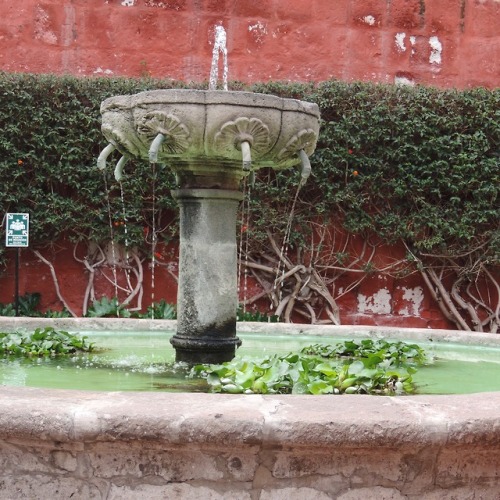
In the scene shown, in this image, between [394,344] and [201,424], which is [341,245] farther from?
[201,424]

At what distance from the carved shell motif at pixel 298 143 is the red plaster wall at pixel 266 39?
5390mm

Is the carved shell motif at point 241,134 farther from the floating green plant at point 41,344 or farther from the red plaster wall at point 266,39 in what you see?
the red plaster wall at point 266,39

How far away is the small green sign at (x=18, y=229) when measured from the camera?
803 cm

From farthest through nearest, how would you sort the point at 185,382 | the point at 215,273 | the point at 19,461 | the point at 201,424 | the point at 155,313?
the point at 155,313 < the point at 215,273 < the point at 185,382 < the point at 19,461 < the point at 201,424

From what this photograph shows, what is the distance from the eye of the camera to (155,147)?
12.2 feet

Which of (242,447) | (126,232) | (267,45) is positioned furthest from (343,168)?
(242,447)

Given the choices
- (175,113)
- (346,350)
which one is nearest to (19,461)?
(175,113)

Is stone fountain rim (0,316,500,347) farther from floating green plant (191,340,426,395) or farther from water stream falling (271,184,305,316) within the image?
water stream falling (271,184,305,316)

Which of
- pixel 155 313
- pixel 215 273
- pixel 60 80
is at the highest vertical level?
pixel 60 80

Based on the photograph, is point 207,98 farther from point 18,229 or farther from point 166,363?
point 18,229

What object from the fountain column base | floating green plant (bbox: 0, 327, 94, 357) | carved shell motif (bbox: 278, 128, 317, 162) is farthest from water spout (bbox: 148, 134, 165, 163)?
floating green plant (bbox: 0, 327, 94, 357)

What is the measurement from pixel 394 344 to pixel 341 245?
412 centimetres

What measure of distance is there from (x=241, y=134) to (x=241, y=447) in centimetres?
159

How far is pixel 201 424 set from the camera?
8.20 ft
